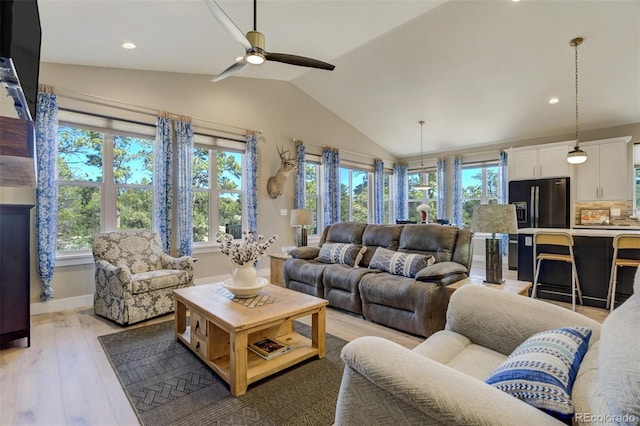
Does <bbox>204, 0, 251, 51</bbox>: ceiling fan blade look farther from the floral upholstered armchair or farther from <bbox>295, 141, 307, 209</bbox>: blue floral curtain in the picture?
<bbox>295, 141, 307, 209</bbox>: blue floral curtain

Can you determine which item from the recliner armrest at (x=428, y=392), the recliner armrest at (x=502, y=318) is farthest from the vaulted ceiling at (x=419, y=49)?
the recliner armrest at (x=428, y=392)

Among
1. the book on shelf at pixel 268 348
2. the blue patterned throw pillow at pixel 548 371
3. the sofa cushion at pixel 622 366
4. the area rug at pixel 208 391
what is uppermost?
the sofa cushion at pixel 622 366

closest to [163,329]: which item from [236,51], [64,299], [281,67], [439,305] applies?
[64,299]

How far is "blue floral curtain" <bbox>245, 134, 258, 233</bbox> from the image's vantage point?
5340mm

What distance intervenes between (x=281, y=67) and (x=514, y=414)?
5284 millimetres

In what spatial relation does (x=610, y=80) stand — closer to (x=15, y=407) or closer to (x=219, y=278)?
(x=219, y=278)

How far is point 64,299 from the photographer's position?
374 centimetres

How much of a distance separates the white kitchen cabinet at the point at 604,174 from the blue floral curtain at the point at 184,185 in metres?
6.71

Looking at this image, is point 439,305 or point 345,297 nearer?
point 439,305

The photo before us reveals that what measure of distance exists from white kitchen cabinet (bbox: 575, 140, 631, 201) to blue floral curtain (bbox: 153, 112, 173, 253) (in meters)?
6.95

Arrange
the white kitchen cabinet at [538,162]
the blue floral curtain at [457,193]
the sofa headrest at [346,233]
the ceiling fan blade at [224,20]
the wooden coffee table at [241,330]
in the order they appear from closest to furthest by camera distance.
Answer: the wooden coffee table at [241,330] → the ceiling fan blade at [224,20] → the sofa headrest at [346,233] → the white kitchen cabinet at [538,162] → the blue floral curtain at [457,193]

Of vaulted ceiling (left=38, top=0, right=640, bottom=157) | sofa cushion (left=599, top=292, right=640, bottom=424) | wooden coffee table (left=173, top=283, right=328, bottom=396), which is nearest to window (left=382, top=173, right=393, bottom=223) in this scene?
vaulted ceiling (left=38, top=0, right=640, bottom=157)

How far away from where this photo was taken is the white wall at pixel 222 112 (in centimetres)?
376

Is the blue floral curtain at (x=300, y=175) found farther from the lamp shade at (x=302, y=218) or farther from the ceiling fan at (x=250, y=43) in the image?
the ceiling fan at (x=250, y=43)
